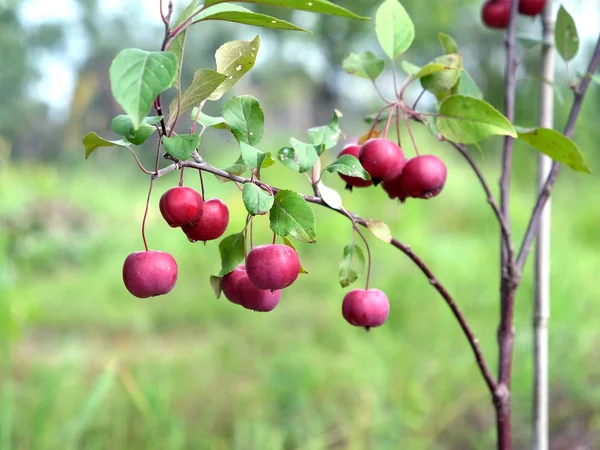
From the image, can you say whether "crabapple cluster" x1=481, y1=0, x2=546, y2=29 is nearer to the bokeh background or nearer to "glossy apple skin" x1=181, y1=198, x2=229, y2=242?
the bokeh background

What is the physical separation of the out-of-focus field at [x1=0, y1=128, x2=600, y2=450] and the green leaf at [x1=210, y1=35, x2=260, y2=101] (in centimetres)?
83

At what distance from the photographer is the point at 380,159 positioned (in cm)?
47

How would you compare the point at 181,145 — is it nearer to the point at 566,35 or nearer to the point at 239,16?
the point at 239,16

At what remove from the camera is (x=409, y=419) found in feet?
4.26

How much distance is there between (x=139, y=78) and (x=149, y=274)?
0.16 metres

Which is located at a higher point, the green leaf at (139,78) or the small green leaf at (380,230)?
the green leaf at (139,78)

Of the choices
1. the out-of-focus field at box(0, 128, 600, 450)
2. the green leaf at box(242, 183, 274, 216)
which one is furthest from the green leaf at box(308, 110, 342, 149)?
the out-of-focus field at box(0, 128, 600, 450)

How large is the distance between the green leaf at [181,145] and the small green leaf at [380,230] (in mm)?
155

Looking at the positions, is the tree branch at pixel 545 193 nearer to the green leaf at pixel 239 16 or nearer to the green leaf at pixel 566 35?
the green leaf at pixel 566 35

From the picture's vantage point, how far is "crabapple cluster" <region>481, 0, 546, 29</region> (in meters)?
0.70

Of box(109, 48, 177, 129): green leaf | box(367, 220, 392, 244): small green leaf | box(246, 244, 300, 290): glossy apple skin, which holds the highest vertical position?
box(109, 48, 177, 129): green leaf

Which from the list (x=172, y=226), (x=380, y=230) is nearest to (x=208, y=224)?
(x=172, y=226)

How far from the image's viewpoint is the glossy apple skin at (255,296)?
1.50 feet

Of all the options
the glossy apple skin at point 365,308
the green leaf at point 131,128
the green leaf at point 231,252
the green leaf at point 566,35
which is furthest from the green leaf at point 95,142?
the green leaf at point 566,35
